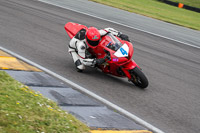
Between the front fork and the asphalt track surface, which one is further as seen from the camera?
the front fork

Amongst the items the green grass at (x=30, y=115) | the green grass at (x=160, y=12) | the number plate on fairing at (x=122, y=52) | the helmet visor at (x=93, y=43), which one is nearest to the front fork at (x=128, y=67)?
the number plate on fairing at (x=122, y=52)

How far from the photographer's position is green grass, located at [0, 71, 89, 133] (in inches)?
148

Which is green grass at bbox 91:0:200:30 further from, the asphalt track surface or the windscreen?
the windscreen

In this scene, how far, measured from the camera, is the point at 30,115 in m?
4.07

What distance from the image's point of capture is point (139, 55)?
1041 centimetres

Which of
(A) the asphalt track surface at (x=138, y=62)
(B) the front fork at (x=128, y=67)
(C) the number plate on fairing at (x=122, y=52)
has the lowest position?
(A) the asphalt track surface at (x=138, y=62)

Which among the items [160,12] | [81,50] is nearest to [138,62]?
[81,50]

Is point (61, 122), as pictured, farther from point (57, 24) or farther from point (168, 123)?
point (57, 24)

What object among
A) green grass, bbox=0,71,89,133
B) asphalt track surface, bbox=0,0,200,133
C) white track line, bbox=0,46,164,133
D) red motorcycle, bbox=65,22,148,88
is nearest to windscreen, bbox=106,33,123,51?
red motorcycle, bbox=65,22,148,88

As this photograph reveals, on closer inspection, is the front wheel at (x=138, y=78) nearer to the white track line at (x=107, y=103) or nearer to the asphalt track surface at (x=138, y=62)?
the asphalt track surface at (x=138, y=62)

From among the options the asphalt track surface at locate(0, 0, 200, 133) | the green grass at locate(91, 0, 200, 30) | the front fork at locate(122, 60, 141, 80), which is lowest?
the asphalt track surface at locate(0, 0, 200, 133)

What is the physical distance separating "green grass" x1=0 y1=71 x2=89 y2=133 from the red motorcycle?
264 cm

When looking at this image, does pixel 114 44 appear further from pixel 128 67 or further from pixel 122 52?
pixel 128 67

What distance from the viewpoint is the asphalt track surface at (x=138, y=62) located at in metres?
6.18
